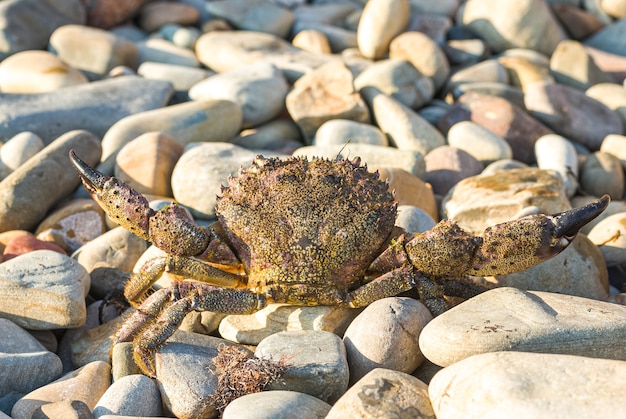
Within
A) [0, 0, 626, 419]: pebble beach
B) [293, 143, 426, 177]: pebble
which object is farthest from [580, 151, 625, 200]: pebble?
[293, 143, 426, 177]: pebble

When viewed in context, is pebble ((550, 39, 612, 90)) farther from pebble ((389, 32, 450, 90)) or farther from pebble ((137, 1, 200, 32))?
pebble ((137, 1, 200, 32))

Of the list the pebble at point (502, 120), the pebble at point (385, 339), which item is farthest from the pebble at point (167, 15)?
the pebble at point (385, 339)

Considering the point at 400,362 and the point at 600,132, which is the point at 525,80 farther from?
the point at 400,362

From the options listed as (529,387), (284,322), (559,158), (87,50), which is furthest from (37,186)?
(559,158)

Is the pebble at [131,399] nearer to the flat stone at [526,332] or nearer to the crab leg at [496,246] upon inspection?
the flat stone at [526,332]

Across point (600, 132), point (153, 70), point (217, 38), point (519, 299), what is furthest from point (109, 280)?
point (600, 132)

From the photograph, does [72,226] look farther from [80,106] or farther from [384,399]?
[384,399]

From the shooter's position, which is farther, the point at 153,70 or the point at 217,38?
the point at 217,38
